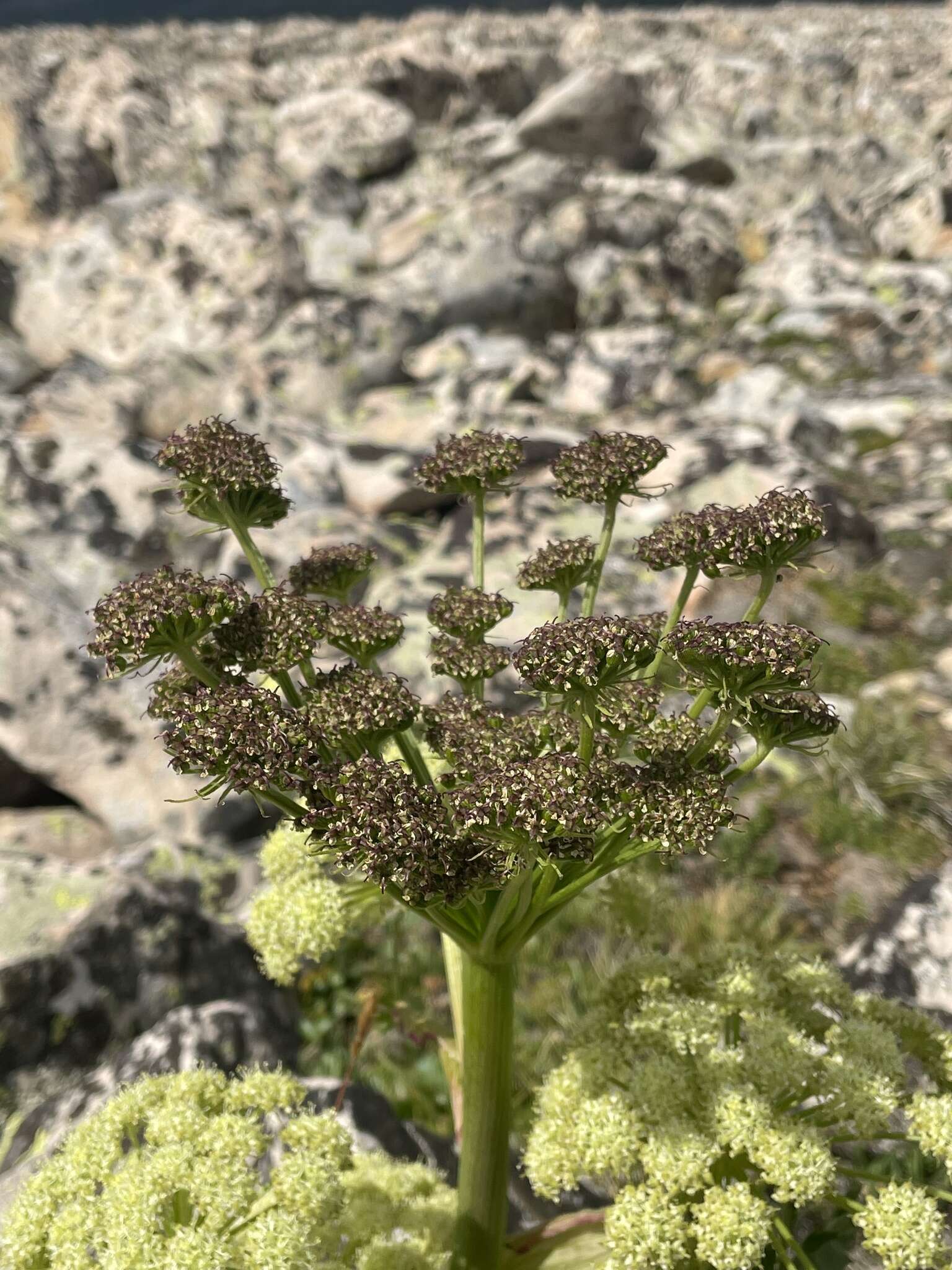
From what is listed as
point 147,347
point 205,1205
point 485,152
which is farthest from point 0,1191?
point 485,152

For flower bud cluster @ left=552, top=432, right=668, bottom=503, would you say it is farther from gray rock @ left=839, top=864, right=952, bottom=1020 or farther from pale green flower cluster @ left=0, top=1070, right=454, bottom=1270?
gray rock @ left=839, top=864, right=952, bottom=1020

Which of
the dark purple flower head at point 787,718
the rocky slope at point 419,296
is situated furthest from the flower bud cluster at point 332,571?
the rocky slope at point 419,296

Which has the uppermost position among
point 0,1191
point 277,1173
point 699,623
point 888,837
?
point 699,623

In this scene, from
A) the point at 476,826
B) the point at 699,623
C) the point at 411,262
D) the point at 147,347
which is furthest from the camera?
the point at 411,262

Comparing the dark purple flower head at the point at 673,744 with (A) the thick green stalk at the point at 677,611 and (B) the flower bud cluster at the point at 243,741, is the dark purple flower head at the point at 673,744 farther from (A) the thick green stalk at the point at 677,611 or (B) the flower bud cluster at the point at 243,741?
(B) the flower bud cluster at the point at 243,741

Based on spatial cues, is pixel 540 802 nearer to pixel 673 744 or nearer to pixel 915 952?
pixel 673 744

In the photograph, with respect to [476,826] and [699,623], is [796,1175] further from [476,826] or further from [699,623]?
[699,623]
